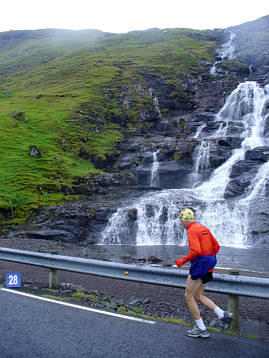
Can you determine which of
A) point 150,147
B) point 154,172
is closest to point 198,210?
point 154,172

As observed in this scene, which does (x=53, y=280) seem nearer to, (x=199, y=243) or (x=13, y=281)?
(x=13, y=281)

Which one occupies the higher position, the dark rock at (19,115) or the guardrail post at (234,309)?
the dark rock at (19,115)

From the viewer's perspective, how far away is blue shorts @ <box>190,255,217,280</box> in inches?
258

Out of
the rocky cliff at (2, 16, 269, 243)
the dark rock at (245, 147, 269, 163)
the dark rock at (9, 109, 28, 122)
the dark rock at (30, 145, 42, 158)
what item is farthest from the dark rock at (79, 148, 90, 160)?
the dark rock at (245, 147, 269, 163)

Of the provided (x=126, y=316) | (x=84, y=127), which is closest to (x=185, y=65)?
(x=84, y=127)

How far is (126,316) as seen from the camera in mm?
7586

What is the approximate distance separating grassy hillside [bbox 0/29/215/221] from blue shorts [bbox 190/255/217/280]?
88.2ft

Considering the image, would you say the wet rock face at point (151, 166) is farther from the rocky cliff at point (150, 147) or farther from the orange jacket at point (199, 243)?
the orange jacket at point (199, 243)

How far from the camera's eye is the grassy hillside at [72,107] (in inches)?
1517

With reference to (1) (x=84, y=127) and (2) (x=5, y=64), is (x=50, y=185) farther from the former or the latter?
(2) (x=5, y=64)

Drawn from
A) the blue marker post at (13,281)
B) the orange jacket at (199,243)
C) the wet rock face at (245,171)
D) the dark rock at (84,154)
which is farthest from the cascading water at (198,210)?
the orange jacket at (199,243)

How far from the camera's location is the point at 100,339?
6215mm

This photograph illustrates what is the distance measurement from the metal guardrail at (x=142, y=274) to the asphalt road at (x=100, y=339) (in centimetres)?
87

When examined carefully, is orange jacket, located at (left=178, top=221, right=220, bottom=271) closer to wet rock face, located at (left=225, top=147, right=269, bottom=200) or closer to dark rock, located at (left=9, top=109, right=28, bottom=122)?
wet rock face, located at (left=225, top=147, right=269, bottom=200)
